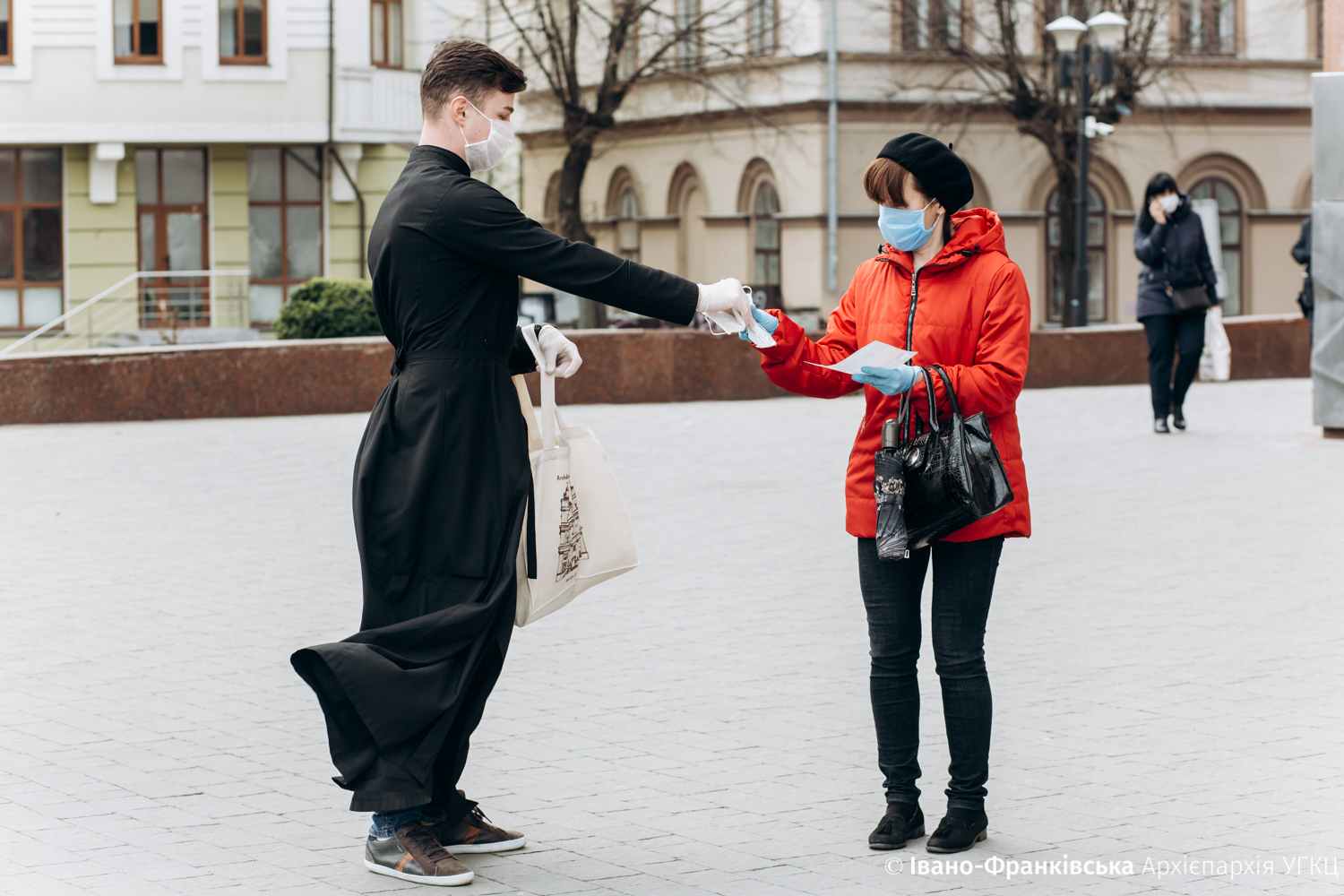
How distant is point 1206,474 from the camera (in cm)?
1229

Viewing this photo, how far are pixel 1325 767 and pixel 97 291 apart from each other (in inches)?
1057

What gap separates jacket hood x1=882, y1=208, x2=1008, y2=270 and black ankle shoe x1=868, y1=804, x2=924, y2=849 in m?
1.35

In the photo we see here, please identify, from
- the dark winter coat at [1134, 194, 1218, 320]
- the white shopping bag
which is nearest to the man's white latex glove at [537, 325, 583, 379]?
the dark winter coat at [1134, 194, 1218, 320]

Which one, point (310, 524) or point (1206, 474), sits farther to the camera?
point (1206, 474)

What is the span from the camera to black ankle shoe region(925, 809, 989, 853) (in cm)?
461

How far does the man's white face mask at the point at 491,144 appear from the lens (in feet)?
15.1

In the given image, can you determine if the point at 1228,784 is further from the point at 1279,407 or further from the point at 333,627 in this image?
the point at 1279,407

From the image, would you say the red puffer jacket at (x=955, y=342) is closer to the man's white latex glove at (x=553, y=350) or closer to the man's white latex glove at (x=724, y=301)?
the man's white latex glove at (x=724, y=301)

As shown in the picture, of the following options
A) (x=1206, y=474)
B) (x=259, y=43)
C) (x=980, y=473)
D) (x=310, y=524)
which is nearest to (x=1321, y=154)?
(x=1206, y=474)

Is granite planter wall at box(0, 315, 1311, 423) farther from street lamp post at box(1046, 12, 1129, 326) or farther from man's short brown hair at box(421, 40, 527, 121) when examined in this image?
man's short brown hair at box(421, 40, 527, 121)

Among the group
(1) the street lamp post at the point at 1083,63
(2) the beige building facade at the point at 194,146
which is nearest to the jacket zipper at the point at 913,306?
(1) the street lamp post at the point at 1083,63

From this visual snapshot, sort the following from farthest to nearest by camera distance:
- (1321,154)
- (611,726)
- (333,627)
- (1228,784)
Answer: (1321,154)
(333,627)
(611,726)
(1228,784)

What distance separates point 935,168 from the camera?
459cm

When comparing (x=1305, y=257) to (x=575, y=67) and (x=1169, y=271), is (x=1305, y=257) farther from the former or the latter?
(x=575, y=67)
